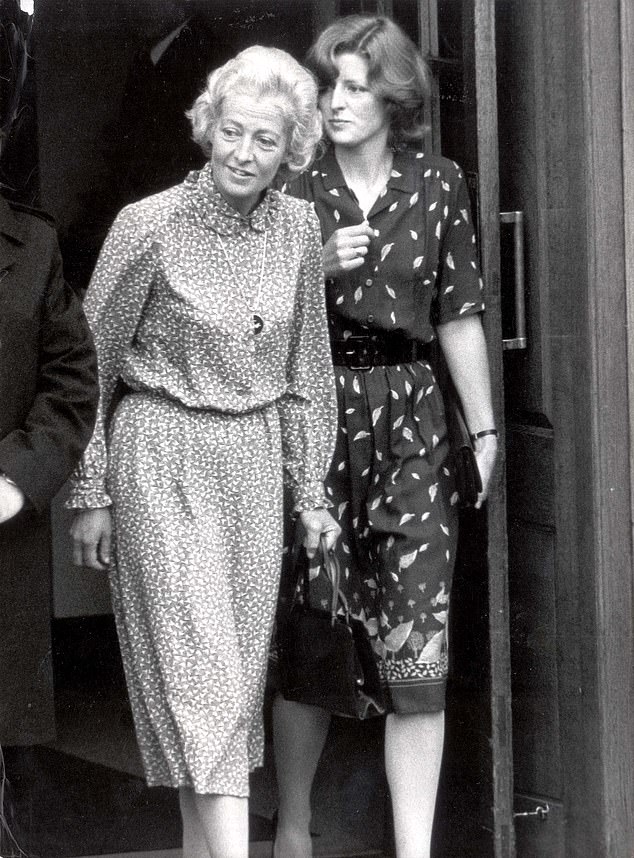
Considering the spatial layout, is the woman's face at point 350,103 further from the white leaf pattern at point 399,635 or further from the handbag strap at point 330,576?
the white leaf pattern at point 399,635

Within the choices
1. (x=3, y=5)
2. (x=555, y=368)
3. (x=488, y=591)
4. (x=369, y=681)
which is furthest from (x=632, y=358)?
(x=3, y=5)

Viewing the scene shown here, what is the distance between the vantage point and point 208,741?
3461mm

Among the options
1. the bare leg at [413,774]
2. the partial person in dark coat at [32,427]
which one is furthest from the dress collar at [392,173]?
the bare leg at [413,774]

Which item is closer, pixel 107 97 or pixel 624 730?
pixel 624 730

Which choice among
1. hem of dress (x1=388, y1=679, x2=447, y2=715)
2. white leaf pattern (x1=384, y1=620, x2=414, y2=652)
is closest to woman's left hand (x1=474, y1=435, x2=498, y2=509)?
white leaf pattern (x1=384, y1=620, x2=414, y2=652)

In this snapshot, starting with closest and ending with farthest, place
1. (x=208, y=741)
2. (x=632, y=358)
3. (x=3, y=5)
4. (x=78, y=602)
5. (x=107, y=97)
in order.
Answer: (x=208, y=741) → (x=3, y=5) → (x=632, y=358) → (x=107, y=97) → (x=78, y=602)

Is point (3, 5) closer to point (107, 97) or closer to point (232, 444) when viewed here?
point (107, 97)

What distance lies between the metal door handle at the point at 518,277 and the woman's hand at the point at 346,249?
465mm

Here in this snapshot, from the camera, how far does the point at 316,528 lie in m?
3.75

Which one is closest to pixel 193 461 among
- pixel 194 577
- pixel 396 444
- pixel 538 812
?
pixel 194 577

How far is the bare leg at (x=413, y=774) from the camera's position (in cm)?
388

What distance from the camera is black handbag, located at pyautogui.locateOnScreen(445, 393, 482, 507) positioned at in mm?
3898

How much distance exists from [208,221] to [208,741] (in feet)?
3.70

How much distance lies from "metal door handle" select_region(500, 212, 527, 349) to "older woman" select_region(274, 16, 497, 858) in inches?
6.9
